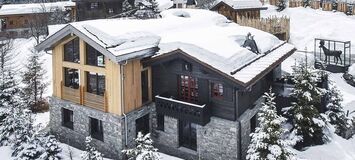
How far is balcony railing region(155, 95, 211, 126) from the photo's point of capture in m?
18.8

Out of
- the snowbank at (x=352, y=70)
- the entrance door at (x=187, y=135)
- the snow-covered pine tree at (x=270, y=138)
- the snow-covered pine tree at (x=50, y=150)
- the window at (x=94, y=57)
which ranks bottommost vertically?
the snow-covered pine tree at (x=50, y=150)

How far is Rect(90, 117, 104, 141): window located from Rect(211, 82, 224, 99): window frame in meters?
6.63

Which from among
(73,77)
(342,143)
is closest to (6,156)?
(73,77)

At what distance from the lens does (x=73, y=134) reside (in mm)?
22641

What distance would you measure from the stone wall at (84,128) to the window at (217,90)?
193 inches

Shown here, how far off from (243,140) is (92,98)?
8391 millimetres

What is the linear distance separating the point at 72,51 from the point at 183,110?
7.54m

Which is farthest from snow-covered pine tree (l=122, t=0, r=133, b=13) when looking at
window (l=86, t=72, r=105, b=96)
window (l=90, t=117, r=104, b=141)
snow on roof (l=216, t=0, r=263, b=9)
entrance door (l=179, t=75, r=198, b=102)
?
entrance door (l=179, t=75, r=198, b=102)

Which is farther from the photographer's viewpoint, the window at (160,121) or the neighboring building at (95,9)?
the neighboring building at (95,9)

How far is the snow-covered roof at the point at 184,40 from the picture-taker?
19125 millimetres

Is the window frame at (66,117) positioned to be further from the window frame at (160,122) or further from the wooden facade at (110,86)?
the window frame at (160,122)

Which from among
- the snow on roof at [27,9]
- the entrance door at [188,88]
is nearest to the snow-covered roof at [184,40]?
the entrance door at [188,88]

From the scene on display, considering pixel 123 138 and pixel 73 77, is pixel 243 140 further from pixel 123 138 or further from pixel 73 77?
pixel 73 77

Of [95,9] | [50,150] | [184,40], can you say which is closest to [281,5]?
[95,9]
